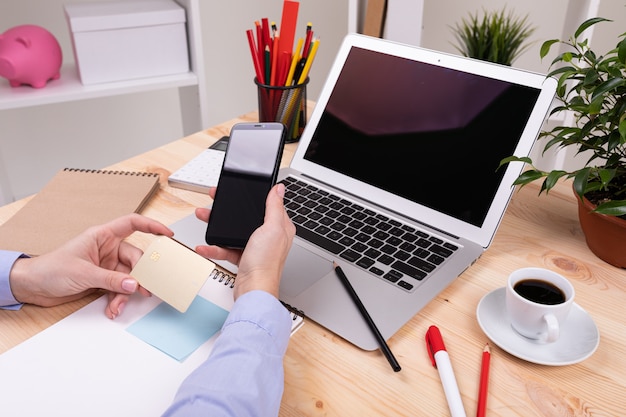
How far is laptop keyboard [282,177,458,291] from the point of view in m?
0.76

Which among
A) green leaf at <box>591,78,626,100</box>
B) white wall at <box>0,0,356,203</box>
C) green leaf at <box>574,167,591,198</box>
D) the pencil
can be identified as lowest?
white wall at <box>0,0,356,203</box>

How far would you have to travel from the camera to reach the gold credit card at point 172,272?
676mm

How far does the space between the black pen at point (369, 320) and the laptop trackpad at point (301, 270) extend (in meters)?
0.02

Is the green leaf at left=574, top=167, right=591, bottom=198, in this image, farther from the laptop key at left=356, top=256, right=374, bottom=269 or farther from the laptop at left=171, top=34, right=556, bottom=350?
the laptop key at left=356, top=256, right=374, bottom=269

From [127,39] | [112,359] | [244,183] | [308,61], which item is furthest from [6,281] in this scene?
[127,39]

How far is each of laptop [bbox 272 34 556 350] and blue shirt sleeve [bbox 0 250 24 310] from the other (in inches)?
13.9

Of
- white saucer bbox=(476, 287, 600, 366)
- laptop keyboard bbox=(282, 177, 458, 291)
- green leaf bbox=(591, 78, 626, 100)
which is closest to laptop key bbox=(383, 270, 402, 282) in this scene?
laptop keyboard bbox=(282, 177, 458, 291)

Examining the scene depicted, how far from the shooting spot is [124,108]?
6.59ft

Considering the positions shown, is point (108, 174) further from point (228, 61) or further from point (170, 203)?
point (228, 61)

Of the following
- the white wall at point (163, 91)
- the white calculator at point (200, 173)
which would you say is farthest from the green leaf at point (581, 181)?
the white wall at point (163, 91)

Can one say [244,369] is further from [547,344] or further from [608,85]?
[608,85]

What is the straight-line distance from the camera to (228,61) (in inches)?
88.0

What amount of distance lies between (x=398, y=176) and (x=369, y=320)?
311 mm

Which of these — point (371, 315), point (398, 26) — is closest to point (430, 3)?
point (398, 26)
